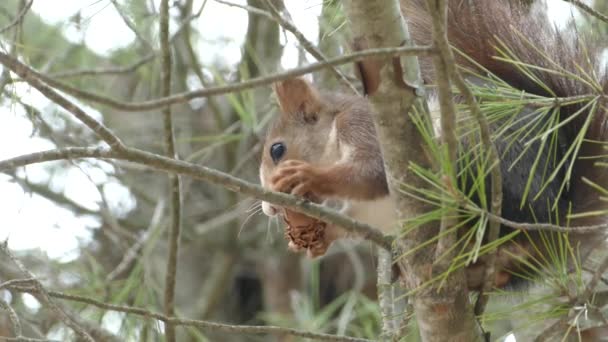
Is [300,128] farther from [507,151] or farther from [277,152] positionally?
[507,151]

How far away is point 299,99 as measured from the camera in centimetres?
180

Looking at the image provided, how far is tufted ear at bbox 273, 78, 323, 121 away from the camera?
1.79 m

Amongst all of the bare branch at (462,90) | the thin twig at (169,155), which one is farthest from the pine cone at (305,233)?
the bare branch at (462,90)

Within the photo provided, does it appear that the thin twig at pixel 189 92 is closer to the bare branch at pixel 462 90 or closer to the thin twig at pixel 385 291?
the bare branch at pixel 462 90

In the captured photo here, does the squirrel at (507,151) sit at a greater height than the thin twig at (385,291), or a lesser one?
greater

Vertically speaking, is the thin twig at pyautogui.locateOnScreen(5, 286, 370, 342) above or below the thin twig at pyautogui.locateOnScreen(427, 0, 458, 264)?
below

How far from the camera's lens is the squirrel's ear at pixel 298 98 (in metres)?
1.79

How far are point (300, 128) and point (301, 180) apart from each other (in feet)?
1.22

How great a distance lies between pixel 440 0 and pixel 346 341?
1.93ft

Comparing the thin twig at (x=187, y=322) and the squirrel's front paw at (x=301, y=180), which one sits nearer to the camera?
the thin twig at (x=187, y=322)

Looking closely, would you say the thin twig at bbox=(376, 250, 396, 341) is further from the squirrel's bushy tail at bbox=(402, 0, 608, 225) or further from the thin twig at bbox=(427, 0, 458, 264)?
the thin twig at bbox=(427, 0, 458, 264)

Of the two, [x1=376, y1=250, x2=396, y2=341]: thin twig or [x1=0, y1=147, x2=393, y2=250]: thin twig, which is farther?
[x1=376, y1=250, x2=396, y2=341]: thin twig

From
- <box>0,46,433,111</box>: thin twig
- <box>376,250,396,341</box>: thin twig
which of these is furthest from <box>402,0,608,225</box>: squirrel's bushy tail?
<box>0,46,433,111</box>: thin twig

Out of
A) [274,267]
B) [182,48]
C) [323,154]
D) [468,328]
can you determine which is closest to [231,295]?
[274,267]
